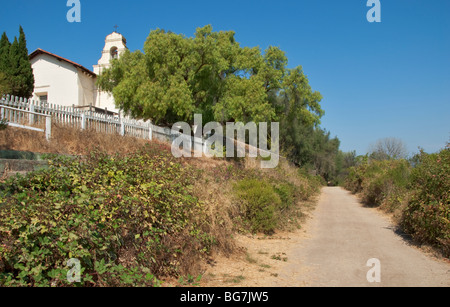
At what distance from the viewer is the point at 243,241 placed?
796 cm

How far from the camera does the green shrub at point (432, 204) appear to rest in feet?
23.2

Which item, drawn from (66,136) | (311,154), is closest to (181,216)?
(66,136)

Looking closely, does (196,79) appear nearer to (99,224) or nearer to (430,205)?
(430,205)

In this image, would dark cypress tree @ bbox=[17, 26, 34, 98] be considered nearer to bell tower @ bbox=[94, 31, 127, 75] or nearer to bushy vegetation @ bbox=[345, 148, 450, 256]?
bell tower @ bbox=[94, 31, 127, 75]

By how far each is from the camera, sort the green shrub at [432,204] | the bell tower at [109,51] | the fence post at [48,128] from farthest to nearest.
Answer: the bell tower at [109,51] < the fence post at [48,128] < the green shrub at [432,204]

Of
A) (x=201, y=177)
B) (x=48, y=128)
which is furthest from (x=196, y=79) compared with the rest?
(x=201, y=177)

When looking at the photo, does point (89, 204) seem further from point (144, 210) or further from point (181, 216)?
point (181, 216)

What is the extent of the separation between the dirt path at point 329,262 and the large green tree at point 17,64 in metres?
17.9

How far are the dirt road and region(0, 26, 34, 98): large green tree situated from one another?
729 inches

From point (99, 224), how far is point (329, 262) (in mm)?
4464

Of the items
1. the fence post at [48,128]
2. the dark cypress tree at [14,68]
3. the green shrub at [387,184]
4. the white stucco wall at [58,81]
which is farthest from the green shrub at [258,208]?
the white stucco wall at [58,81]

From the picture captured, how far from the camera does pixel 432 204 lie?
24.3 ft

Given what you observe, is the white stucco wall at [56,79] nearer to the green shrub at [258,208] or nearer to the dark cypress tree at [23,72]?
the dark cypress tree at [23,72]

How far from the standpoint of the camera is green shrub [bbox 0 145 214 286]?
11.5 ft
